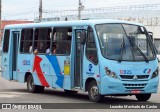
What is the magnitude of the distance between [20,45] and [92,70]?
6.26 meters

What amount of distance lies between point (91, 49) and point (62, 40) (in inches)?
85.0

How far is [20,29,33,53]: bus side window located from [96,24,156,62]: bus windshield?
521 cm

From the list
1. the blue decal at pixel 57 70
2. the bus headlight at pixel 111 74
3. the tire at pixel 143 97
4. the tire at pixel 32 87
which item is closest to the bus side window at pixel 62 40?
the blue decal at pixel 57 70

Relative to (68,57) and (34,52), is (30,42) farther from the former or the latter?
(68,57)

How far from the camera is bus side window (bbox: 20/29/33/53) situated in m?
21.0

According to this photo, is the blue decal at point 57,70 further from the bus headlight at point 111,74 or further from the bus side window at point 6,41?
the bus side window at point 6,41

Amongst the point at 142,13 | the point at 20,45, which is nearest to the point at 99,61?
the point at 20,45

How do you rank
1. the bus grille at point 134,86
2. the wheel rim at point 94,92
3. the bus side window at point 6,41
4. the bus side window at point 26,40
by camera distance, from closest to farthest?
the bus grille at point 134,86 < the wheel rim at point 94,92 < the bus side window at point 26,40 < the bus side window at point 6,41

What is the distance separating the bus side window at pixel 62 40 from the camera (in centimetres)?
1803

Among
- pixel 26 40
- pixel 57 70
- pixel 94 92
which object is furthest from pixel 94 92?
pixel 26 40

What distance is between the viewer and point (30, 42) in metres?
21.0

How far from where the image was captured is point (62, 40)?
18453 millimetres

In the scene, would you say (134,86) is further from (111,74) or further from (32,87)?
(32,87)

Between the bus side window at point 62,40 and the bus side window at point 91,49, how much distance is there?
4.31ft
